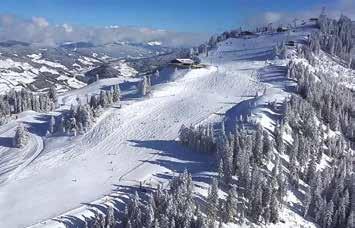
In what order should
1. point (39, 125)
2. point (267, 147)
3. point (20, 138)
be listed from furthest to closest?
point (39, 125) → point (20, 138) → point (267, 147)

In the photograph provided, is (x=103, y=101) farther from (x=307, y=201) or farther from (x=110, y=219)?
A: (x=307, y=201)

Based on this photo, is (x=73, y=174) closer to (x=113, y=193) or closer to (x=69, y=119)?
(x=113, y=193)

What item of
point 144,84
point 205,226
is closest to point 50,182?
point 205,226

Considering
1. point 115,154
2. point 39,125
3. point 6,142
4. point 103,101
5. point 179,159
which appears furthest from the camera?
point 103,101

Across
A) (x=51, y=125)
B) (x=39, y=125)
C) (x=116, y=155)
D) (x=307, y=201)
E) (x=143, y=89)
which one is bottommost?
(x=307, y=201)

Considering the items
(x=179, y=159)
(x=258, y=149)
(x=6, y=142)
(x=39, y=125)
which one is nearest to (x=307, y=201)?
(x=258, y=149)

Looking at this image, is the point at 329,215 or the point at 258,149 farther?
the point at 258,149
